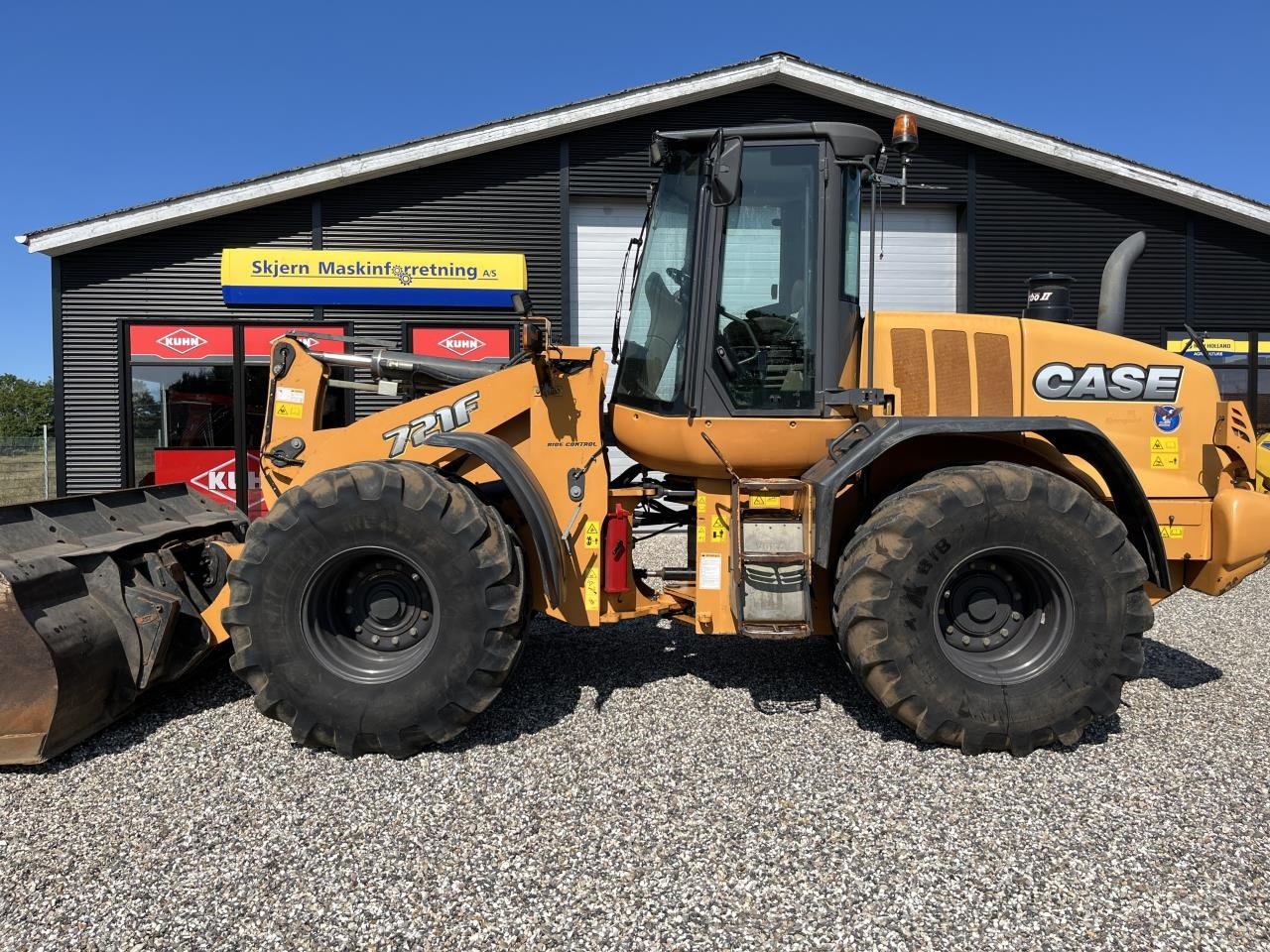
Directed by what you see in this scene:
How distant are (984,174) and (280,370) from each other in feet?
35.1

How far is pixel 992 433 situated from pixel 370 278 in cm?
902

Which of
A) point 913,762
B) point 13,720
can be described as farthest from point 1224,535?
point 13,720

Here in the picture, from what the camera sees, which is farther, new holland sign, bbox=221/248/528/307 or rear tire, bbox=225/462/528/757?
new holland sign, bbox=221/248/528/307

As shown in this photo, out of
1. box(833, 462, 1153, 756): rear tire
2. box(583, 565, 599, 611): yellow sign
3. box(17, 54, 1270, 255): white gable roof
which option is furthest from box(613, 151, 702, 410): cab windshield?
box(17, 54, 1270, 255): white gable roof

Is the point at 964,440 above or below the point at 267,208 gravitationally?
below

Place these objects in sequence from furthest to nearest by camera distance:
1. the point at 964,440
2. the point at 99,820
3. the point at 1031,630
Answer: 1. the point at 964,440
2. the point at 1031,630
3. the point at 99,820

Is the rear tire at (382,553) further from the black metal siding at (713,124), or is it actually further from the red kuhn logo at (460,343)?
the black metal siding at (713,124)

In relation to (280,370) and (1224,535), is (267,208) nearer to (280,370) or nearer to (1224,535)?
(280,370)

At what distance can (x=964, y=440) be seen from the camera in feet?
12.8

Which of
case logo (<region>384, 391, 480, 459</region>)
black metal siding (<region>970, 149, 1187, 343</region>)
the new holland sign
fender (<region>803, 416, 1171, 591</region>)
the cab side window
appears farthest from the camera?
black metal siding (<region>970, 149, 1187, 343</region>)

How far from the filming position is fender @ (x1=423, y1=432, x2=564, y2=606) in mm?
3646

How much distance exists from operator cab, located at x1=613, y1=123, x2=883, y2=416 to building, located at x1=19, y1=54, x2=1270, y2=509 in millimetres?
7162

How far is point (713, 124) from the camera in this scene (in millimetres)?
11039

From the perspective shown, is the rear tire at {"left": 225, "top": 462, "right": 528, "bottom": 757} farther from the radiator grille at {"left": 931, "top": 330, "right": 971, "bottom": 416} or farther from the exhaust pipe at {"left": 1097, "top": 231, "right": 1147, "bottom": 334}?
the exhaust pipe at {"left": 1097, "top": 231, "right": 1147, "bottom": 334}
